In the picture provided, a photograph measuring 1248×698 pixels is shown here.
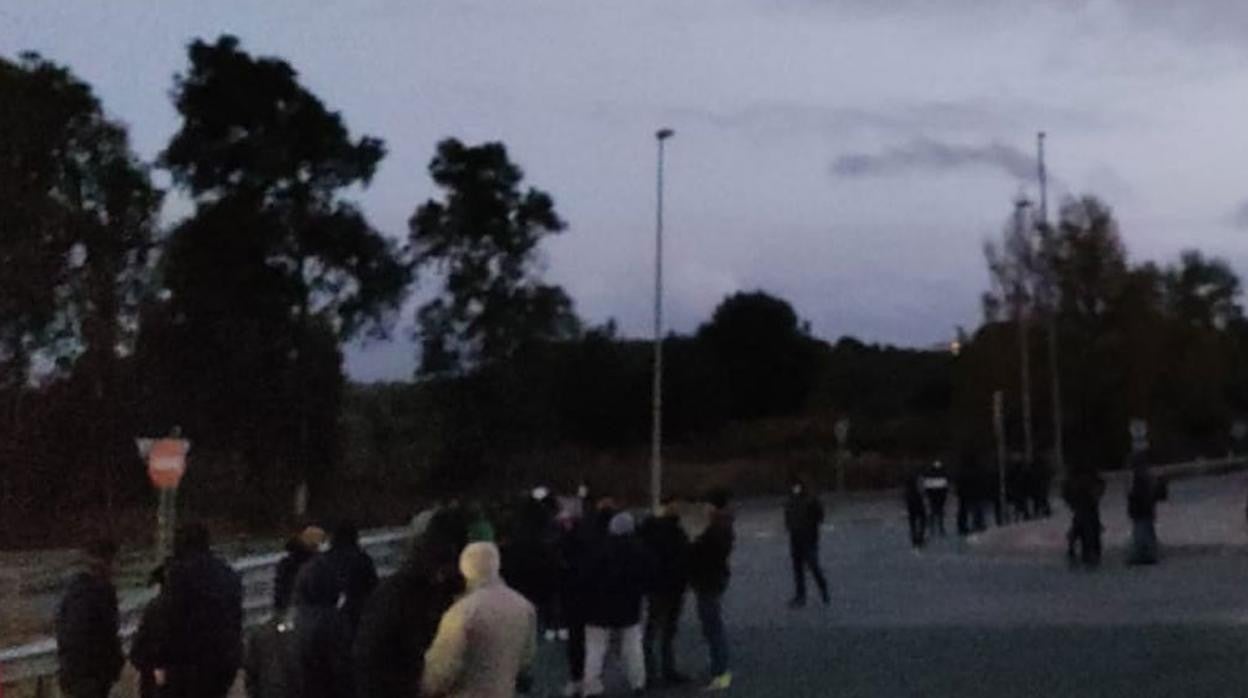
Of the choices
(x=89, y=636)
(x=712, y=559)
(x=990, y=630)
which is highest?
(x=712, y=559)

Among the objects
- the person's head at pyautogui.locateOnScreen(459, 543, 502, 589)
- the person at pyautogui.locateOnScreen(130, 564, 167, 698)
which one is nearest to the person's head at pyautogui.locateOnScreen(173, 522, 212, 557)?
the person at pyautogui.locateOnScreen(130, 564, 167, 698)

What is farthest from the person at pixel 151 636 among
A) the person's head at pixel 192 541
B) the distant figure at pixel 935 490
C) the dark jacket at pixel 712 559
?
the distant figure at pixel 935 490

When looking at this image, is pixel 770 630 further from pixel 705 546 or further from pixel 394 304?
pixel 394 304

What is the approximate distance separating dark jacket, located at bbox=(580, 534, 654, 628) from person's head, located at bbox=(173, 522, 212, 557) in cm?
568

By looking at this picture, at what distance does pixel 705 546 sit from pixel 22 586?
15.9 meters

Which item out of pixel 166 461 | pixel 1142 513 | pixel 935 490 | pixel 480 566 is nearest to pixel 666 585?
pixel 166 461

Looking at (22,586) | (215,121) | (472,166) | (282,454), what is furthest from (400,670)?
(472,166)

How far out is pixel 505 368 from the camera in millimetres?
64188

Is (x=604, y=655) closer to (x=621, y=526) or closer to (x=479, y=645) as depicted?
(x=621, y=526)

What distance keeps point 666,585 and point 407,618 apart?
9738 mm

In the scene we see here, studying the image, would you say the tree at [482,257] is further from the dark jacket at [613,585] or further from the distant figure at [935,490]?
the dark jacket at [613,585]

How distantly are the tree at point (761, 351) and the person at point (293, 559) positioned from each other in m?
83.4

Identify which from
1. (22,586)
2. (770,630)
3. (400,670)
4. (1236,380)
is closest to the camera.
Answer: (400,670)

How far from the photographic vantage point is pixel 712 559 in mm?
19609
